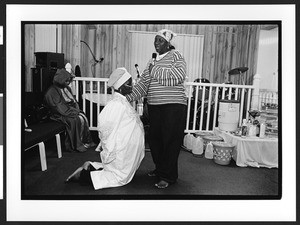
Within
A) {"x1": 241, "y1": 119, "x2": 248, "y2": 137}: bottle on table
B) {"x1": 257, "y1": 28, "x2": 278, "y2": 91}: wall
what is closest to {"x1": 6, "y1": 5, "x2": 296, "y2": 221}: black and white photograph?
{"x1": 257, "y1": 28, "x2": 278, "y2": 91}: wall

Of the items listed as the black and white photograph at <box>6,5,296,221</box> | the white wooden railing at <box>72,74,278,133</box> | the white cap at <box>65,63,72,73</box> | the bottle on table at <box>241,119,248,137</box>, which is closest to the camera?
the black and white photograph at <box>6,5,296,221</box>

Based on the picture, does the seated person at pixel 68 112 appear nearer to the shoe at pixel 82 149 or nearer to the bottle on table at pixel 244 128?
the shoe at pixel 82 149

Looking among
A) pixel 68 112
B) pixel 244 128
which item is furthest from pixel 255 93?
pixel 68 112

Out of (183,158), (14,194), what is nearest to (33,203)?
(14,194)

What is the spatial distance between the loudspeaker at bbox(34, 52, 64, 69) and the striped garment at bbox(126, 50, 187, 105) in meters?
0.72

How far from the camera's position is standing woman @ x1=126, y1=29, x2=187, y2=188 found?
84.5 inches

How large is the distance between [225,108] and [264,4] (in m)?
1.08

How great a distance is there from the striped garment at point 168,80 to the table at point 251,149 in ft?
2.85

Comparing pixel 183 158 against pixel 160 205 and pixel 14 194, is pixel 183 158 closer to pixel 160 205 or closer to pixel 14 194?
pixel 160 205

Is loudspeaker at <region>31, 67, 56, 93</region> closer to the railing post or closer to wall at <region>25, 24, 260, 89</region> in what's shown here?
wall at <region>25, 24, 260, 89</region>

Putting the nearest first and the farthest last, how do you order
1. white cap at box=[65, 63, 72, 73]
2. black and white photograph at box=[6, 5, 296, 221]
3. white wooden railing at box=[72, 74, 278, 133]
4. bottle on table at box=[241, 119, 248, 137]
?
black and white photograph at box=[6, 5, 296, 221]
white cap at box=[65, 63, 72, 73]
white wooden railing at box=[72, 74, 278, 133]
bottle on table at box=[241, 119, 248, 137]

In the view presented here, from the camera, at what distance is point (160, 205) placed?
6.68ft

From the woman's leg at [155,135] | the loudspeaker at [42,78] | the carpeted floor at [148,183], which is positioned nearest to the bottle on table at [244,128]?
the carpeted floor at [148,183]

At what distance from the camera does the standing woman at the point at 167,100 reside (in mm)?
2146
